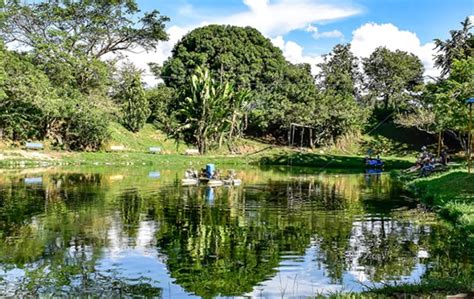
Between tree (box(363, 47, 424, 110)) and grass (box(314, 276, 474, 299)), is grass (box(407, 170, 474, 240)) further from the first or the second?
tree (box(363, 47, 424, 110))

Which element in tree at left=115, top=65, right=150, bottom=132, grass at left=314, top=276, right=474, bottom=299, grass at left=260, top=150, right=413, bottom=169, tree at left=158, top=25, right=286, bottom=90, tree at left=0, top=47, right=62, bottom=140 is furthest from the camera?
tree at left=158, top=25, right=286, bottom=90

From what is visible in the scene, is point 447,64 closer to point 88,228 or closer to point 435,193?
point 435,193

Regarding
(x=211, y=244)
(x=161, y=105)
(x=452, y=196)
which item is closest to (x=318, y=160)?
(x=161, y=105)

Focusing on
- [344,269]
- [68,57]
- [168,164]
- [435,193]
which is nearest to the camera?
[344,269]

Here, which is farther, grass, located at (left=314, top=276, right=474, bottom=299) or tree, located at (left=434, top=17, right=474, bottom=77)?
tree, located at (left=434, top=17, right=474, bottom=77)

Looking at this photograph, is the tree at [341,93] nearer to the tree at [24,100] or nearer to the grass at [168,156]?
the grass at [168,156]

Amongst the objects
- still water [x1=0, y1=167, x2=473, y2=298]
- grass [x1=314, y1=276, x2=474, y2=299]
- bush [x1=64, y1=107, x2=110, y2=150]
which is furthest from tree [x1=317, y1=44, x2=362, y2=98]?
grass [x1=314, y1=276, x2=474, y2=299]

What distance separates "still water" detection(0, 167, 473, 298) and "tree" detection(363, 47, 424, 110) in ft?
181

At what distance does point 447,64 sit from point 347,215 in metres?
55.2

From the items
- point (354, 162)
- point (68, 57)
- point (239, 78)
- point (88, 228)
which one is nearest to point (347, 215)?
point (88, 228)

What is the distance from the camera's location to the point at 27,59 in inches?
2131

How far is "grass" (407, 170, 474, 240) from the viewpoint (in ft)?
60.3

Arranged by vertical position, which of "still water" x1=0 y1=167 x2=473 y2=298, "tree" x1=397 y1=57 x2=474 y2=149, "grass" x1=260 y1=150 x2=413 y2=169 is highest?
"tree" x1=397 y1=57 x2=474 y2=149

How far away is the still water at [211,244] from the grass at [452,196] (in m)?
0.92
